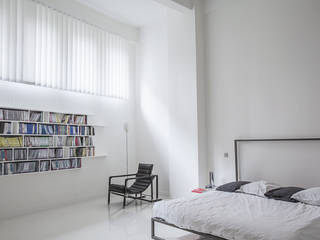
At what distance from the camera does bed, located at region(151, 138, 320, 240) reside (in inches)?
96.5

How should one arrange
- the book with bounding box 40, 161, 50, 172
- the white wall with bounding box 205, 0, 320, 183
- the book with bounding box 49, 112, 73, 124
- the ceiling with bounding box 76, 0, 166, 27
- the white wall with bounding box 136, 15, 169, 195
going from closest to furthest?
1. the white wall with bounding box 205, 0, 320, 183
2. the book with bounding box 40, 161, 50, 172
3. the book with bounding box 49, 112, 73, 124
4. the ceiling with bounding box 76, 0, 166, 27
5. the white wall with bounding box 136, 15, 169, 195

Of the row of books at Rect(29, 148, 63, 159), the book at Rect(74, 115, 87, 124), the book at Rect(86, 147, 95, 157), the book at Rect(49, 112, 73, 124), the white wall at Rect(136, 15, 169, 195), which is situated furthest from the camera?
the white wall at Rect(136, 15, 169, 195)

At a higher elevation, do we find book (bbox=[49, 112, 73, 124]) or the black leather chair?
book (bbox=[49, 112, 73, 124])

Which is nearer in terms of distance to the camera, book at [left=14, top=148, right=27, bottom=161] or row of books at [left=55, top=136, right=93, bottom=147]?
book at [left=14, top=148, right=27, bottom=161]

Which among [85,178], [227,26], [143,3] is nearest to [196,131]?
[227,26]

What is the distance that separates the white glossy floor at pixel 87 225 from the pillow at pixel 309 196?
1405mm

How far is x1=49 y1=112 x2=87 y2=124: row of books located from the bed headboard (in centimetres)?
301

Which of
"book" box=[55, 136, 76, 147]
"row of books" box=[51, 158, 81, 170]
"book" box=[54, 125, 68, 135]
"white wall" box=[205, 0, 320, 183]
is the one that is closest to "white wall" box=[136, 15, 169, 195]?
"white wall" box=[205, 0, 320, 183]

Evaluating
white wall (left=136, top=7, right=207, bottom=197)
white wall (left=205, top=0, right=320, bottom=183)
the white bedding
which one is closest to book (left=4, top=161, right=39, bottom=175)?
the white bedding

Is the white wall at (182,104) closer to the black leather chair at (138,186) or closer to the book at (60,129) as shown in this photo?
the black leather chair at (138,186)

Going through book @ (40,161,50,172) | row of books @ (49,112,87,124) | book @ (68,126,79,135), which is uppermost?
row of books @ (49,112,87,124)

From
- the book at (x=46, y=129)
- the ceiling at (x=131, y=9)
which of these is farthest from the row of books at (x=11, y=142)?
the ceiling at (x=131, y=9)

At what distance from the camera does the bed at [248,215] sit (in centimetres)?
245

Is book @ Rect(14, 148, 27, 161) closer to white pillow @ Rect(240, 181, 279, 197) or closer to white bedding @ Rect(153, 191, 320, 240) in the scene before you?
white bedding @ Rect(153, 191, 320, 240)
